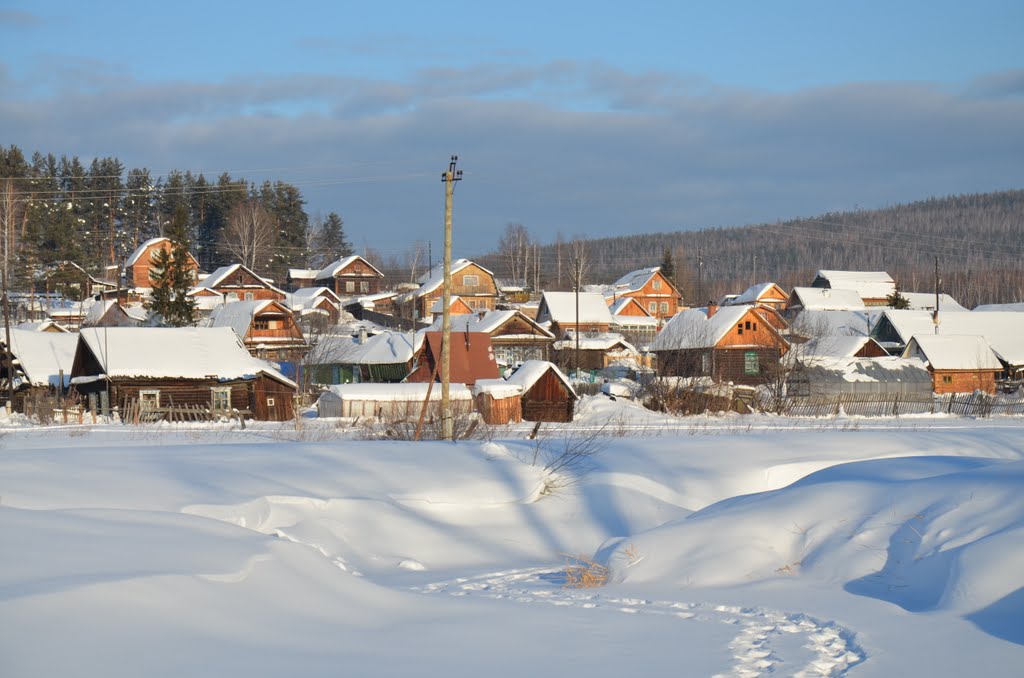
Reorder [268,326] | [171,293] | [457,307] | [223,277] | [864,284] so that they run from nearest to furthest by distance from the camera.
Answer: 1. [171,293]
2. [268,326]
3. [223,277]
4. [457,307]
5. [864,284]

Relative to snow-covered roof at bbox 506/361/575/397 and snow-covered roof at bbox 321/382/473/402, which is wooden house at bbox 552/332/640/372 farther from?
snow-covered roof at bbox 321/382/473/402

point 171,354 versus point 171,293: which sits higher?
point 171,293

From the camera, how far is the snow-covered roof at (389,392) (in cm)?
3747

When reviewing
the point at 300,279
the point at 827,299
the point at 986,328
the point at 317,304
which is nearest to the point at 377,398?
the point at 986,328

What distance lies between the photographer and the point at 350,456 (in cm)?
1920

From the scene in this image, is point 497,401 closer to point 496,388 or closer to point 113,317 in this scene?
point 496,388

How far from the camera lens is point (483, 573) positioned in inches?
506

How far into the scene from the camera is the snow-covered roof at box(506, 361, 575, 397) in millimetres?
41972

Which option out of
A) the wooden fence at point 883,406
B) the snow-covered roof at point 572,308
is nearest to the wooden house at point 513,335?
the snow-covered roof at point 572,308

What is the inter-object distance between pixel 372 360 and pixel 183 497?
132ft

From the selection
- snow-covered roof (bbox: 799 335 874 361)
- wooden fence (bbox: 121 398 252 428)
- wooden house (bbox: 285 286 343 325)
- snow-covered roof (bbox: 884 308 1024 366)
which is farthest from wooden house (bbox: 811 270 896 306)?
wooden fence (bbox: 121 398 252 428)

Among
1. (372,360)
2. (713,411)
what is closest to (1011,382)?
(713,411)

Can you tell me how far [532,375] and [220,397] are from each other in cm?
1342

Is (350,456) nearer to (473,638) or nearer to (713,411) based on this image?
(473,638)
